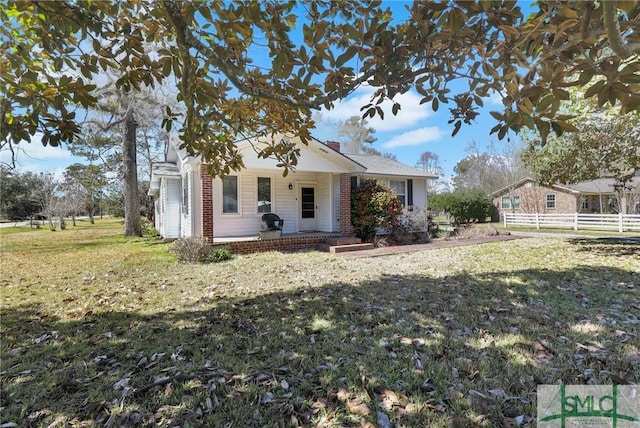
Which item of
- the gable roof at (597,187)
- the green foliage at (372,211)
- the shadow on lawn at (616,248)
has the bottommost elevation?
the shadow on lawn at (616,248)

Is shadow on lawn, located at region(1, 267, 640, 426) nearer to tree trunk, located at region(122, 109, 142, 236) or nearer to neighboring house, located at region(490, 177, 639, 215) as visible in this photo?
tree trunk, located at region(122, 109, 142, 236)

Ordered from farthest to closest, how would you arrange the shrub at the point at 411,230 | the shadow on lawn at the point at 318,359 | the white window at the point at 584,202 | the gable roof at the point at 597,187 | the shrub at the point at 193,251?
the white window at the point at 584,202 → the gable roof at the point at 597,187 → the shrub at the point at 411,230 → the shrub at the point at 193,251 → the shadow on lawn at the point at 318,359

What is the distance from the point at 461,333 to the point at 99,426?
351cm

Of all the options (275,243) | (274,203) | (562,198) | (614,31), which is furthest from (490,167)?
(614,31)

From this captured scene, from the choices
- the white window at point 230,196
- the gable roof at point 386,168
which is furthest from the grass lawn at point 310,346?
the gable roof at point 386,168

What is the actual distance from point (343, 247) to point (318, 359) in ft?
25.5

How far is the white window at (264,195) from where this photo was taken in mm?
12531

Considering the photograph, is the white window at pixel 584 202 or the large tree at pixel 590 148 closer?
the large tree at pixel 590 148

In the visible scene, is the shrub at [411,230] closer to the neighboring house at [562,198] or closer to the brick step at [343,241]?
the brick step at [343,241]

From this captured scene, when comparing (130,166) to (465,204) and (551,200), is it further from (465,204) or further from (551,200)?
(551,200)

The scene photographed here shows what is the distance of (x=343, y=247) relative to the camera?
1089 cm

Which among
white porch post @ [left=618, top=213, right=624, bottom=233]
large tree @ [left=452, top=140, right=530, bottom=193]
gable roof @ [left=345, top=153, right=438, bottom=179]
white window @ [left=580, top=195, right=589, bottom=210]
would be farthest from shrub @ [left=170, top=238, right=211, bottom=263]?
large tree @ [left=452, top=140, right=530, bottom=193]

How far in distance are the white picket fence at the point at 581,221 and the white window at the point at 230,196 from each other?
22182mm

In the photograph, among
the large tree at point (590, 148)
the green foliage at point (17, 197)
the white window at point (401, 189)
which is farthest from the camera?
the green foliage at point (17, 197)
